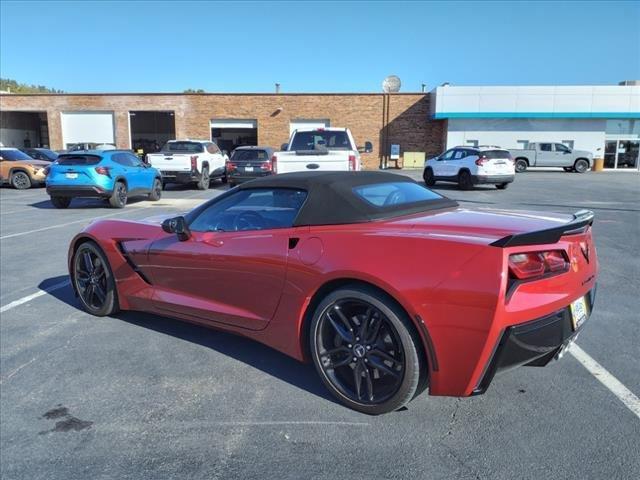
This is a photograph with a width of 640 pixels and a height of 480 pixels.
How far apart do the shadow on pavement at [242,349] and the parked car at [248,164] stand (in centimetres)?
1344

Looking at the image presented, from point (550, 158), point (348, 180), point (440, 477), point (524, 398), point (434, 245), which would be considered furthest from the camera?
point (550, 158)

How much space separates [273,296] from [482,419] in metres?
1.49

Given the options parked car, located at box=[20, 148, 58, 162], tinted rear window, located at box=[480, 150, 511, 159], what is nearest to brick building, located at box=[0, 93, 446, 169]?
parked car, located at box=[20, 148, 58, 162]

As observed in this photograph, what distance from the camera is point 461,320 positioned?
2582 mm

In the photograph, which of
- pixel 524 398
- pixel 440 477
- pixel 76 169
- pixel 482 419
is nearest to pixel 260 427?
pixel 440 477

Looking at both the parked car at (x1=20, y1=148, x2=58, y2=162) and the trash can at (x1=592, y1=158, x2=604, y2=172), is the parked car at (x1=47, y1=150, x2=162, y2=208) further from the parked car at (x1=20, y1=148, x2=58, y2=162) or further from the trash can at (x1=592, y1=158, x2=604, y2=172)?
the trash can at (x1=592, y1=158, x2=604, y2=172)

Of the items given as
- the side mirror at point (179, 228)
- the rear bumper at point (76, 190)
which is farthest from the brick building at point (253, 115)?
the side mirror at point (179, 228)

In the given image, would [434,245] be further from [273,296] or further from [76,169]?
[76,169]

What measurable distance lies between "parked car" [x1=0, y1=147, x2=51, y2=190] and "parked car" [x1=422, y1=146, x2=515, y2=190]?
16635mm

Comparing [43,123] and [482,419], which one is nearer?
[482,419]

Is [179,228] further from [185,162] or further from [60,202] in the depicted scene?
[185,162]

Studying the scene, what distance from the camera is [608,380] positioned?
3.38 metres

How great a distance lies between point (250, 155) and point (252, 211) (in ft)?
51.3

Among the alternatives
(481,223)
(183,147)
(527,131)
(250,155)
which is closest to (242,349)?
(481,223)
